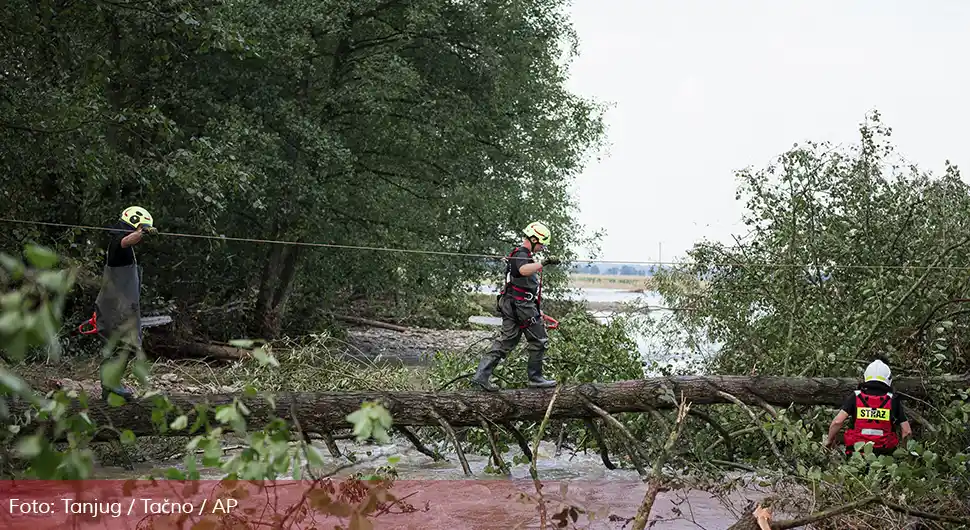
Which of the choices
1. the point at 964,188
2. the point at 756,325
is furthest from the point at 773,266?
the point at 964,188

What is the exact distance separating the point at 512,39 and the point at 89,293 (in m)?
9.23

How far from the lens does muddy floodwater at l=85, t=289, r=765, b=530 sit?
6438 mm

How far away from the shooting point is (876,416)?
687cm

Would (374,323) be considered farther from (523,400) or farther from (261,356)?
(261,356)

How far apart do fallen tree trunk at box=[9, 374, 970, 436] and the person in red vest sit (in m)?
0.74

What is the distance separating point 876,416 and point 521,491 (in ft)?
7.90

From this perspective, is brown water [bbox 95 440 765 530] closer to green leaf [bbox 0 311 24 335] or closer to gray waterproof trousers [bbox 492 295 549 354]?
gray waterproof trousers [bbox 492 295 549 354]

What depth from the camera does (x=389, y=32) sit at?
773 inches

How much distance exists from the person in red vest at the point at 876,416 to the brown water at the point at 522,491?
882mm

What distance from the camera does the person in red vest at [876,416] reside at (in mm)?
6852

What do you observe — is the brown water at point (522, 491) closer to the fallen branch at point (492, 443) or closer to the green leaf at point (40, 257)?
the fallen branch at point (492, 443)

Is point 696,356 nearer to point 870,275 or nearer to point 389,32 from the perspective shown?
point 870,275

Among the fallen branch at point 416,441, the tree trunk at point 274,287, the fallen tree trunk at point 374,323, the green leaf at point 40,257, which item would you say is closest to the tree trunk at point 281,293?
the tree trunk at point 274,287

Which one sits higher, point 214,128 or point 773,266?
point 214,128
